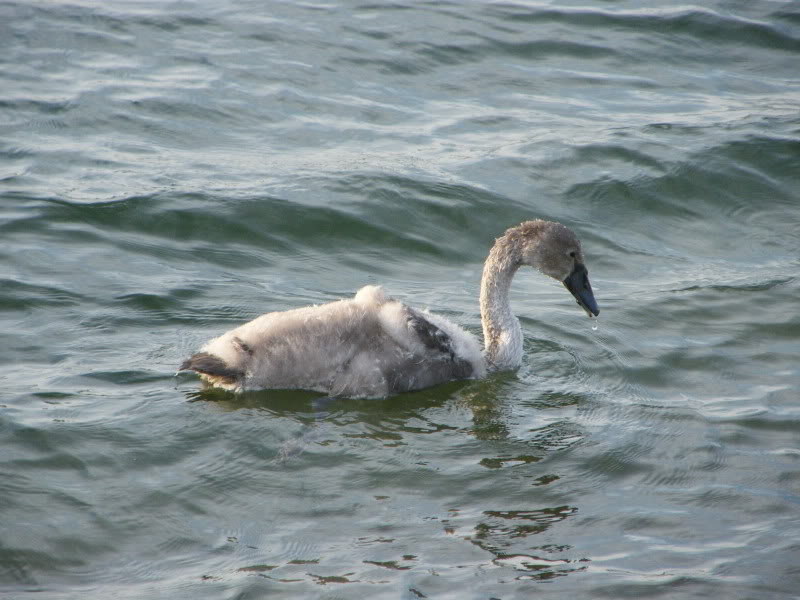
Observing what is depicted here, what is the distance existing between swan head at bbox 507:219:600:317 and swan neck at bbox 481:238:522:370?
0.11 metres

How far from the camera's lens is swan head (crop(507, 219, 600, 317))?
770cm

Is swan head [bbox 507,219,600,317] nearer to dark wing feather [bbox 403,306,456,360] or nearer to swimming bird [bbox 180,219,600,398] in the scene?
swimming bird [bbox 180,219,600,398]

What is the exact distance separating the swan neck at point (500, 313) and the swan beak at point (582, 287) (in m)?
0.41

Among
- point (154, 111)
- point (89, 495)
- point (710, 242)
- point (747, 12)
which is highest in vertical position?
point (747, 12)

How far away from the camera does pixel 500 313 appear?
766 cm

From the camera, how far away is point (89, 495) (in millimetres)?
5738

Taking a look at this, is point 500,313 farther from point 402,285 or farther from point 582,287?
point 402,285

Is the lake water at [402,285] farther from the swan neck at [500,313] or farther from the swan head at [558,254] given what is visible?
the swan head at [558,254]

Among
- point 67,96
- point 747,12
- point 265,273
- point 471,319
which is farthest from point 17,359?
point 747,12

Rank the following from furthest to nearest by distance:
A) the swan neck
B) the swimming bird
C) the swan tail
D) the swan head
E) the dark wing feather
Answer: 1. the swan head
2. the swan neck
3. the dark wing feather
4. the swimming bird
5. the swan tail

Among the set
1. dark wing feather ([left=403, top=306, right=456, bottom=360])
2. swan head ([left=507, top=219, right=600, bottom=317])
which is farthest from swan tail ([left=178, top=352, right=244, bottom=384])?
swan head ([left=507, top=219, right=600, bottom=317])

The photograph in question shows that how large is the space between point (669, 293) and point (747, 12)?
799 centimetres

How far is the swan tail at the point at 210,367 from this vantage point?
6.62 meters

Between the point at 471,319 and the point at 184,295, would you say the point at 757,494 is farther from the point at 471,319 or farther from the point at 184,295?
the point at 184,295
